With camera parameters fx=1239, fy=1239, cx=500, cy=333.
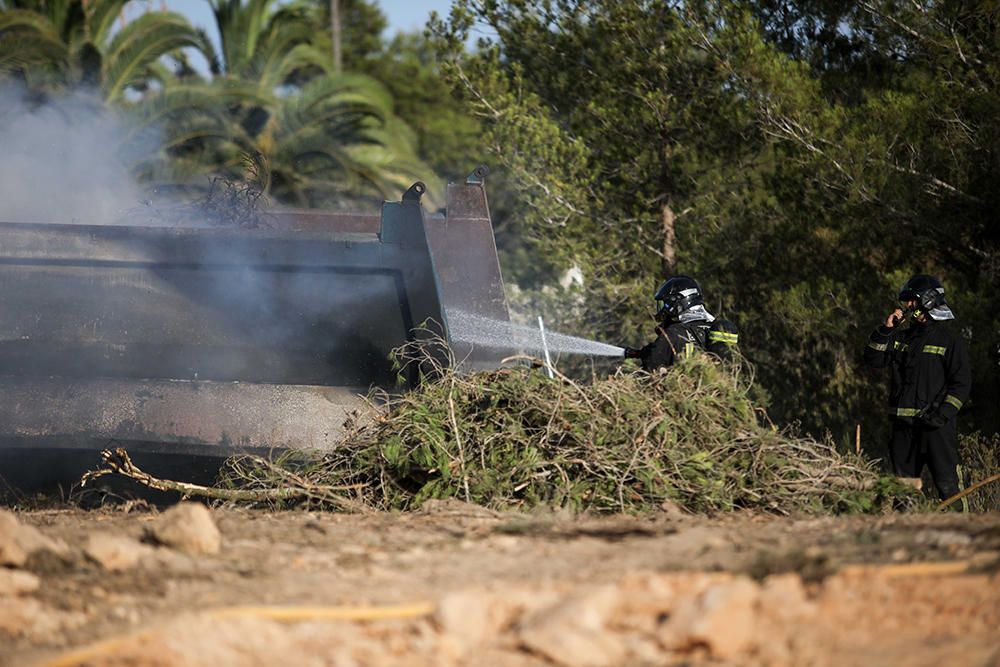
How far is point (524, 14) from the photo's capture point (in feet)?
37.5

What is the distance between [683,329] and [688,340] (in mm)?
113

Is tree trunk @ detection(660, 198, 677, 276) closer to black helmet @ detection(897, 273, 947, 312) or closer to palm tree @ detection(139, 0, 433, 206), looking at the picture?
black helmet @ detection(897, 273, 947, 312)

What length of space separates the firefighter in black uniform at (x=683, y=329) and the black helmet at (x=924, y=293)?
1.13m

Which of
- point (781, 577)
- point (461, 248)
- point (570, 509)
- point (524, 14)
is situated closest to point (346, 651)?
point (781, 577)

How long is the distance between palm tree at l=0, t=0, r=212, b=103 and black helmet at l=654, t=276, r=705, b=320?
1031cm

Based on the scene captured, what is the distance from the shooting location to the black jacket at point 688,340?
23.8 feet

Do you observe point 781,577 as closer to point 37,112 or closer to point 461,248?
point 461,248

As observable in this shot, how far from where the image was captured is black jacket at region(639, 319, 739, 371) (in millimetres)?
7250

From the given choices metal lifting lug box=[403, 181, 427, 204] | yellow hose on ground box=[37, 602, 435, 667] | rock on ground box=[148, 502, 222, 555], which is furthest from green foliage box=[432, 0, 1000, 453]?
yellow hose on ground box=[37, 602, 435, 667]

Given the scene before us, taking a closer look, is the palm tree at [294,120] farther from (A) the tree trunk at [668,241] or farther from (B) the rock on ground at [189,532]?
(B) the rock on ground at [189,532]

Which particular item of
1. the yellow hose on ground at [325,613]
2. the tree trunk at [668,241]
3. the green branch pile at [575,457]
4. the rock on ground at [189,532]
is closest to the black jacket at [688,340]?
the green branch pile at [575,457]

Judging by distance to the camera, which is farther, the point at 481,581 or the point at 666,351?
the point at 666,351

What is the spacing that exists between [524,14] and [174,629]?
905 cm

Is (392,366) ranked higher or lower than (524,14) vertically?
lower
